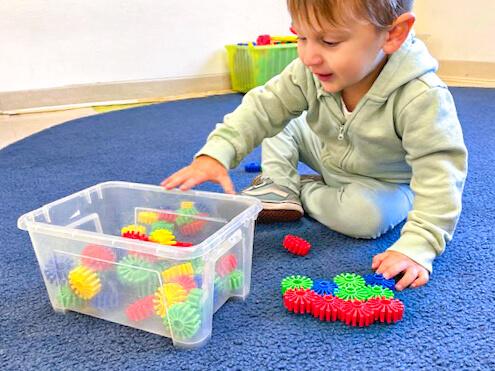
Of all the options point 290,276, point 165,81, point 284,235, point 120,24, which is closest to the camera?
point 290,276

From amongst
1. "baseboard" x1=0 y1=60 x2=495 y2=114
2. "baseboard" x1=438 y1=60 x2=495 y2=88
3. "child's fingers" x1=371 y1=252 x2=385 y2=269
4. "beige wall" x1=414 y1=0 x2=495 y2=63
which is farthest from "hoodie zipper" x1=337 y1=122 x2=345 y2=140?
"beige wall" x1=414 y1=0 x2=495 y2=63

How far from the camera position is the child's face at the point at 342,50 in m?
0.61

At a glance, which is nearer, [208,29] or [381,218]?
[381,218]

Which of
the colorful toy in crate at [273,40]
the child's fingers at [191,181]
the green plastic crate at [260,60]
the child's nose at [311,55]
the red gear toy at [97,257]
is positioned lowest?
the green plastic crate at [260,60]

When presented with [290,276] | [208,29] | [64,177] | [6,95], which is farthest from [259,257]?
[208,29]

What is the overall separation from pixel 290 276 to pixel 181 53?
1685mm

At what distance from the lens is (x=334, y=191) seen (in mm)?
818

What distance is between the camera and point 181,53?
7.00 ft

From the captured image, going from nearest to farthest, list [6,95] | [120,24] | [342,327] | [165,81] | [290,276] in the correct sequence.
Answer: [342,327], [290,276], [6,95], [120,24], [165,81]

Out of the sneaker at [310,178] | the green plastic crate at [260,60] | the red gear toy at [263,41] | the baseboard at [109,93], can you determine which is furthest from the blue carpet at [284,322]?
the red gear toy at [263,41]

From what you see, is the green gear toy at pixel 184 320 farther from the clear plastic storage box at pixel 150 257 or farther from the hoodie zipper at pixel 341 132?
the hoodie zipper at pixel 341 132

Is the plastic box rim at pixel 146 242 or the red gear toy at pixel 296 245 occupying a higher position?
the plastic box rim at pixel 146 242

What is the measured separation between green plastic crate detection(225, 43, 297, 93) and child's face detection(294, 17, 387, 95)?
1389 millimetres

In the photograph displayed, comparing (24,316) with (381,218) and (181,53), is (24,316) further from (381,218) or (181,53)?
(181,53)
